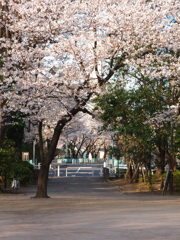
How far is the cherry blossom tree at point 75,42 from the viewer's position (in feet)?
66.4

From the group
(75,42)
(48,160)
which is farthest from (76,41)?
(48,160)

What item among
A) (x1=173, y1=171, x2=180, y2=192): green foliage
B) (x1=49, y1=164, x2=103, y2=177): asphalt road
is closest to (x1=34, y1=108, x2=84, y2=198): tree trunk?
(x1=173, y1=171, x2=180, y2=192): green foliage

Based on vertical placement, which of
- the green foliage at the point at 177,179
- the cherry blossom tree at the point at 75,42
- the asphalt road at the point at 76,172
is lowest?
the green foliage at the point at 177,179

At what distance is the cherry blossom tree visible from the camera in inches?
797

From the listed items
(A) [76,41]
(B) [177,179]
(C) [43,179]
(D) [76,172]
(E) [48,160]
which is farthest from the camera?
(D) [76,172]

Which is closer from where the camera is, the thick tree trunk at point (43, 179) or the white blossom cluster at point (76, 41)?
the white blossom cluster at point (76, 41)

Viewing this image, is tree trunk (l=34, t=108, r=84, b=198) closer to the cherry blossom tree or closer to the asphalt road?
the cherry blossom tree

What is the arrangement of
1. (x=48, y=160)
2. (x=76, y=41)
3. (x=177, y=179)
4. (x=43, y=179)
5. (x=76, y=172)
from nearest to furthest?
(x=76, y=41) < (x=48, y=160) < (x=43, y=179) < (x=177, y=179) < (x=76, y=172)

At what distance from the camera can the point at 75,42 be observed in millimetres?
21016

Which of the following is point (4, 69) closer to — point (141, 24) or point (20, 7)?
point (20, 7)

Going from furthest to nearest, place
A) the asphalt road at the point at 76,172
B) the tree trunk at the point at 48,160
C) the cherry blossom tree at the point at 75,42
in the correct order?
the asphalt road at the point at 76,172 < the tree trunk at the point at 48,160 < the cherry blossom tree at the point at 75,42

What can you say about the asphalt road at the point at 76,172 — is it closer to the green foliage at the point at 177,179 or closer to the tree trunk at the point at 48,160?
the green foliage at the point at 177,179

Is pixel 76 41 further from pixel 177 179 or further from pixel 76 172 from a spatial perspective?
Answer: pixel 76 172

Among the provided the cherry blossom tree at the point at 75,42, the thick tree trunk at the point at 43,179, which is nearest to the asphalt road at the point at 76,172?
the thick tree trunk at the point at 43,179
